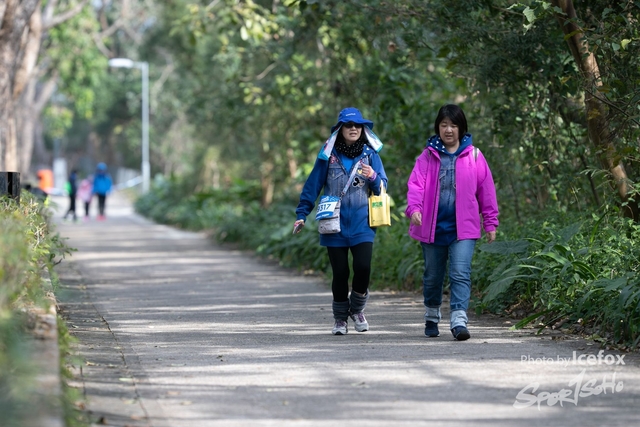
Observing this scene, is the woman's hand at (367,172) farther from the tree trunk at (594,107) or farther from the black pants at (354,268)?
the tree trunk at (594,107)

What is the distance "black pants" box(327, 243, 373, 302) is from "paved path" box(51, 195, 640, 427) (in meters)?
0.36

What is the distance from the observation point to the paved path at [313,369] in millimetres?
5910

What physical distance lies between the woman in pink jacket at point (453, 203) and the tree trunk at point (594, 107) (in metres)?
1.71

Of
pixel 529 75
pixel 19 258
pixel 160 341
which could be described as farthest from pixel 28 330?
pixel 529 75

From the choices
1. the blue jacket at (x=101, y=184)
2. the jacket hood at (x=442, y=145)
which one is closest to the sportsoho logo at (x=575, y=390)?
the jacket hood at (x=442, y=145)

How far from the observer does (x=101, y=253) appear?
1983 cm

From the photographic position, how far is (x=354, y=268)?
29.6ft

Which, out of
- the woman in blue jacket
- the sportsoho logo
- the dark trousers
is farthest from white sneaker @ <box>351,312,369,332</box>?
the dark trousers

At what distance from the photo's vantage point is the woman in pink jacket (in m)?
8.46

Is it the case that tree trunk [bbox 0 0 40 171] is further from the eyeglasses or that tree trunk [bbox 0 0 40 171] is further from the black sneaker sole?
the black sneaker sole

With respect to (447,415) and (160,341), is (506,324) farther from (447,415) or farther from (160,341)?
(447,415)

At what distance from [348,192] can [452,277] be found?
1.08 metres

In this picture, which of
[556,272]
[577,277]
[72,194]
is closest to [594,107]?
[556,272]

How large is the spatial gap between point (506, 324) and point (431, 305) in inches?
39.6
